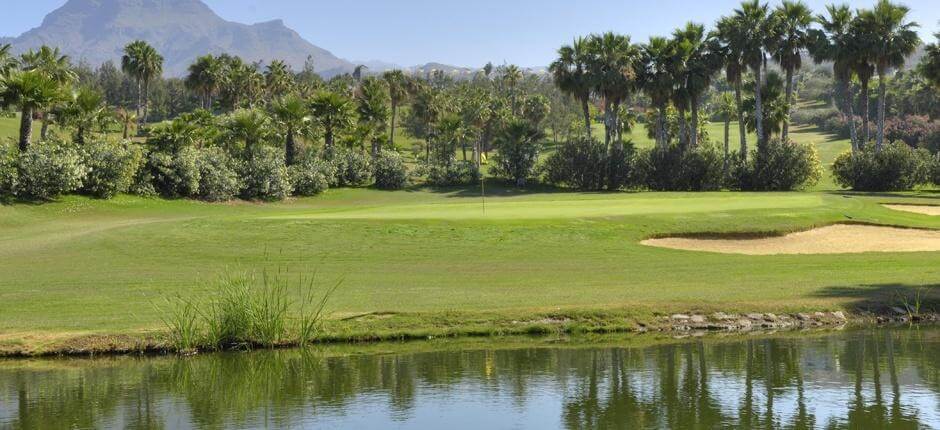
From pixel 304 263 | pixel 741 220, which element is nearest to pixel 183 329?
pixel 304 263

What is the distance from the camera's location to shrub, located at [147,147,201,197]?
6191cm

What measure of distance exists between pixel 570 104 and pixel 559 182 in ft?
335

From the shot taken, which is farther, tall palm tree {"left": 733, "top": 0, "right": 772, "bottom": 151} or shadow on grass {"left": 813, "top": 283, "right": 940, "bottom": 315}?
tall palm tree {"left": 733, "top": 0, "right": 772, "bottom": 151}

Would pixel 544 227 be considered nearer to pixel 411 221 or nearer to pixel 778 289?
pixel 411 221

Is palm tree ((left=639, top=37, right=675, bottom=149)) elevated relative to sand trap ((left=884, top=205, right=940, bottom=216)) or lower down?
elevated

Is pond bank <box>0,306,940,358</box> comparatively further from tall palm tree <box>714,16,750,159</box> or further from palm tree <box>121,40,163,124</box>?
palm tree <box>121,40,163,124</box>

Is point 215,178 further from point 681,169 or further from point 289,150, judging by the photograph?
point 681,169

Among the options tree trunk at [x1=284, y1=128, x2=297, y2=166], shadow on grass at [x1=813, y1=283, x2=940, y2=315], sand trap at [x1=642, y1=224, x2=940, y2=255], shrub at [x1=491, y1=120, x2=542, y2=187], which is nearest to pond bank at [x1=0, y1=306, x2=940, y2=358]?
shadow on grass at [x1=813, y1=283, x2=940, y2=315]

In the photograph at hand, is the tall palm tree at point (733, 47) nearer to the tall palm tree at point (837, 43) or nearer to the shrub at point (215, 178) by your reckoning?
the tall palm tree at point (837, 43)

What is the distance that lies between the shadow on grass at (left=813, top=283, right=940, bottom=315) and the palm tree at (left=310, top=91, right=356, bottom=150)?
59.5 m

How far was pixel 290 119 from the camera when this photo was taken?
73562 mm

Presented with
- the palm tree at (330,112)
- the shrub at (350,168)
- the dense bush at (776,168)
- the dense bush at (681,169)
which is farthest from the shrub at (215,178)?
the dense bush at (776,168)

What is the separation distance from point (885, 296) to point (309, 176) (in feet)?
182

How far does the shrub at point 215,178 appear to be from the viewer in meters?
64.1
